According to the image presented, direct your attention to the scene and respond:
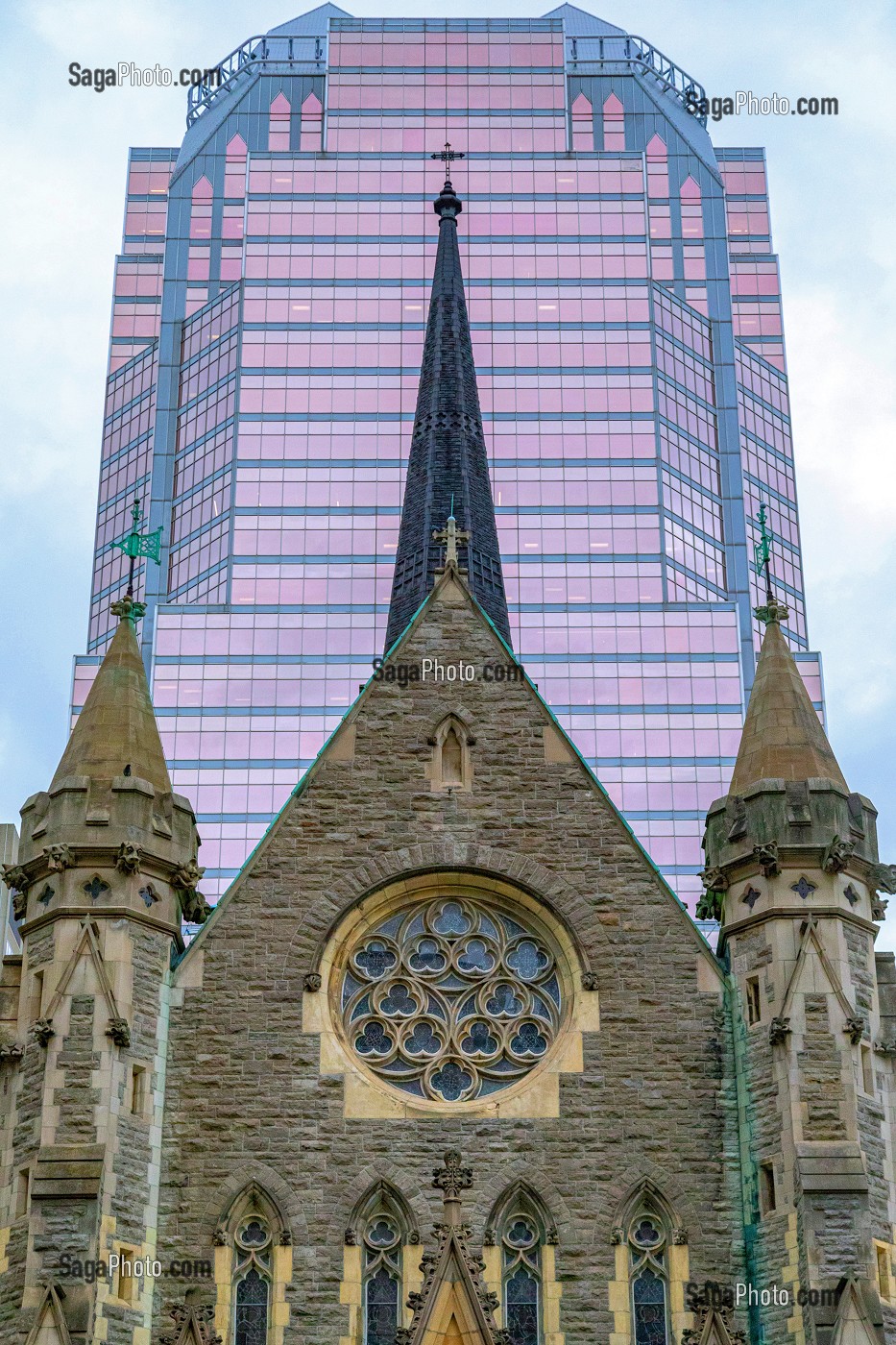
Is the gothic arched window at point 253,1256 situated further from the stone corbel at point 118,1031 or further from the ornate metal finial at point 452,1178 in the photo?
the stone corbel at point 118,1031

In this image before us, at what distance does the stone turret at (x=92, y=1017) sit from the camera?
32219 mm

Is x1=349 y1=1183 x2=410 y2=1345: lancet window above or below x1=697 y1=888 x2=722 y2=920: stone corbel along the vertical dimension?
below

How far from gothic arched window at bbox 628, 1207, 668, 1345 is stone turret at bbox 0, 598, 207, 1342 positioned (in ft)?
20.7

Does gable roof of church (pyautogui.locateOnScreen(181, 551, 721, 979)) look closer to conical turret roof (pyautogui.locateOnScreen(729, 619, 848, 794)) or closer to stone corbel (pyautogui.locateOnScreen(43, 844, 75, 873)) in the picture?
conical turret roof (pyautogui.locateOnScreen(729, 619, 848, 794))

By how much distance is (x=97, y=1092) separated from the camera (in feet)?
109

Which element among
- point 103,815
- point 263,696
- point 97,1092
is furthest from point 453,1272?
point 263,696

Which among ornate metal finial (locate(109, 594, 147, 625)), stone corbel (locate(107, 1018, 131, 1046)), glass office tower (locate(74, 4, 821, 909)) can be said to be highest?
glass office tower (locate(74, 4, 821, 909))

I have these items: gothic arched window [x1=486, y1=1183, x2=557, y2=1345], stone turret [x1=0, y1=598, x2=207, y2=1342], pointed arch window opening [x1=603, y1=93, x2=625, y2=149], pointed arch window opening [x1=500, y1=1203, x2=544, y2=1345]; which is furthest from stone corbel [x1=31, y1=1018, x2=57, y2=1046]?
pointed arch window opening [x1=603, y1=93, x2=625, y2=149]

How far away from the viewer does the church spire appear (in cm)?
3666

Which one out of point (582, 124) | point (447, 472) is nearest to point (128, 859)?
point (447, 472)

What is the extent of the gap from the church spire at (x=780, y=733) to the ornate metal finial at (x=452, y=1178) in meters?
7.37

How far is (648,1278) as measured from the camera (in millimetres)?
33250

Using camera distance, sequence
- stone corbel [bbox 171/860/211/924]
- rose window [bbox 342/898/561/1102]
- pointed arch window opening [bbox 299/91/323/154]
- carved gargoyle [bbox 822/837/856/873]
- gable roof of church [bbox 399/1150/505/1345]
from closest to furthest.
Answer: gable roof of church [bbox 399/1150/505/1345] < rose window [bbox 342/898/561/1102] < carved gargoyle [bbox 822/837/856/873] < stone corbel [bbox 171/860/211/924] < pointed arch window opening [bbox 299/91/323/154]

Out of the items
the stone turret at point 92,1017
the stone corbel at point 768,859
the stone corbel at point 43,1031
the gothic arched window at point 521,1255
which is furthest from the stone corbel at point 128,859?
the stone corbel at point 768,859
